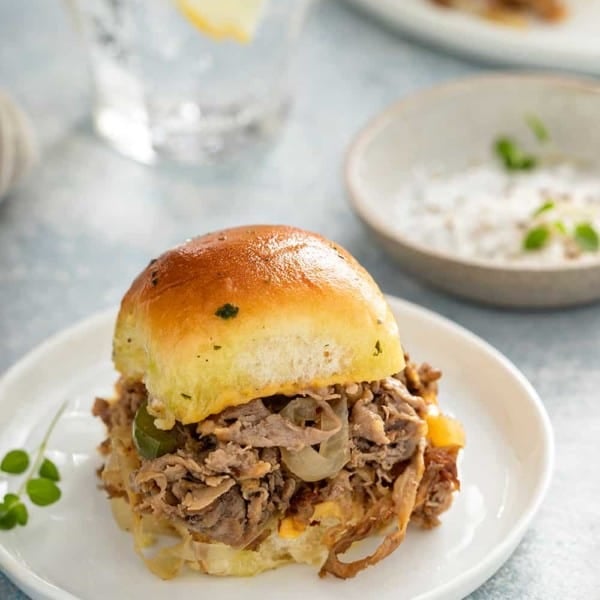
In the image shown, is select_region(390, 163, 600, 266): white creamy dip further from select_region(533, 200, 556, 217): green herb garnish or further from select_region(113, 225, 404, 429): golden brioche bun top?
select_region(113, 225, 404, 429): golden brioche bun top

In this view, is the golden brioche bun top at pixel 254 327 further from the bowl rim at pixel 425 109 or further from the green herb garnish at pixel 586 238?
the green herb garnish at pixel 586 238

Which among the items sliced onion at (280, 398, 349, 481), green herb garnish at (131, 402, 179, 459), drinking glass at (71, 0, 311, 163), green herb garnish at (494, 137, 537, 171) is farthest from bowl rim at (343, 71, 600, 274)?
green herb garnish at (131, 402, 179, 459)

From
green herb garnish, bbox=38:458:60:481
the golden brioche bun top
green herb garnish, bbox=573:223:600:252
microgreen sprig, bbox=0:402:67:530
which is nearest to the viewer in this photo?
the golden brioche bun top

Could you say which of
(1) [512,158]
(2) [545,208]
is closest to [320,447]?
(2) [545,208]

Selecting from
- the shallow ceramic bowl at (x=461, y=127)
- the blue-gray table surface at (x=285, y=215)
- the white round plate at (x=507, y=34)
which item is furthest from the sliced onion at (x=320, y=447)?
the white round plate at (x=507, y=34)

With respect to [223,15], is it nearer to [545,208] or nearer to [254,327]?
[545,208]
